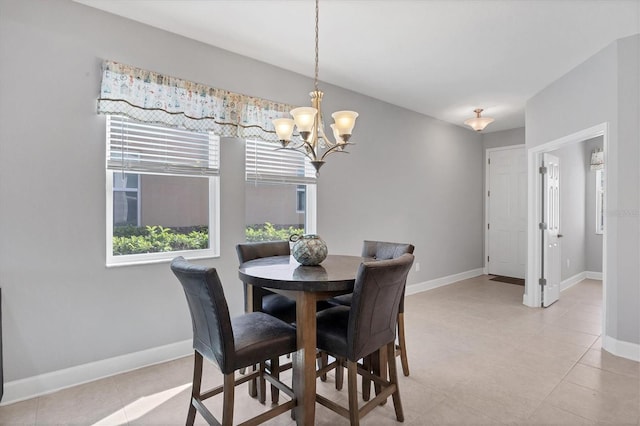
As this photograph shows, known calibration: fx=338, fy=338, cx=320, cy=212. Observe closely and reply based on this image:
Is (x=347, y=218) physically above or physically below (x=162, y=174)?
below

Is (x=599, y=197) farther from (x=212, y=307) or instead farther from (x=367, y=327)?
(x=212, y=307)

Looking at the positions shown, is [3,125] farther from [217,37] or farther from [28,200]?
[217,37]

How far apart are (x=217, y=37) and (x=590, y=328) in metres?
4.61

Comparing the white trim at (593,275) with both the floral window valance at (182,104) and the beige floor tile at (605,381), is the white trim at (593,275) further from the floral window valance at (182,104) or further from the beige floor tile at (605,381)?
the floral window valance at (182,104)

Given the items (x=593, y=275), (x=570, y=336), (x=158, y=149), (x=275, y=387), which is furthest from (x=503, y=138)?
(x=275, y=387)

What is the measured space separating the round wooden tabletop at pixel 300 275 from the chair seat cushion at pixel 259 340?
9.6 inches

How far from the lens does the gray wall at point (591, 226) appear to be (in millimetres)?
5773

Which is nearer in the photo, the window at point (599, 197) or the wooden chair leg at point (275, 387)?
the wooden chair leg at point (275, 387)

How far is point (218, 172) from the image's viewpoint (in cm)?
305

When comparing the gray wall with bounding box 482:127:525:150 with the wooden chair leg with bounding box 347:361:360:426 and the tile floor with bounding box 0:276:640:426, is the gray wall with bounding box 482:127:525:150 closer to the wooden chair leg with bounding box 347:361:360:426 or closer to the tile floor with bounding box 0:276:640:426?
the tile floor with bounding box 0:276:640:426

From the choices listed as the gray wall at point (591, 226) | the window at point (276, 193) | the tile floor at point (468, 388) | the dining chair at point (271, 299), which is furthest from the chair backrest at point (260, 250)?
the gray wall at point (591, 226)

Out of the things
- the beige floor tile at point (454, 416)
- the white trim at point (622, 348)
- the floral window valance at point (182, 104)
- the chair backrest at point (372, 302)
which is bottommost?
the beige floor tile at point (454, 416)

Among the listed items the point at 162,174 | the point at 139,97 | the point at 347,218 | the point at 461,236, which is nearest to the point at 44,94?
the point at 139,97

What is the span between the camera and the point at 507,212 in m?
5.98
